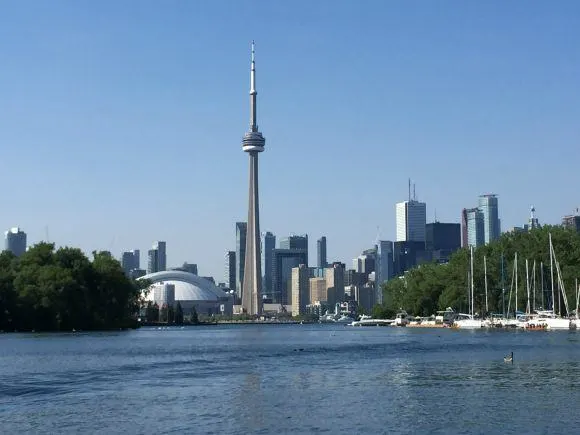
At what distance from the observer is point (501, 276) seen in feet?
495

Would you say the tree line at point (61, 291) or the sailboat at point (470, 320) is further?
the sailboat at point (470, 320)

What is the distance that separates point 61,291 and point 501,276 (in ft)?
216

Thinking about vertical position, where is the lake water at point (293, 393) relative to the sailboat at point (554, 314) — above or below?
below

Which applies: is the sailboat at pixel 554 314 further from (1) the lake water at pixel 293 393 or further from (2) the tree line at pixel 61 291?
(2) the tree line at pixel 61 291

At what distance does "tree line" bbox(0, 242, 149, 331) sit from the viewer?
408ft

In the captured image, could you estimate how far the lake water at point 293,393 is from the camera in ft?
114

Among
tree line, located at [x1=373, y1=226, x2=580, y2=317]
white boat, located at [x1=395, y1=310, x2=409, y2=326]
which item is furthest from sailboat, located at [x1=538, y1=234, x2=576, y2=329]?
white boat, located at [x1=395, y1=310, x2=409, y2=326]

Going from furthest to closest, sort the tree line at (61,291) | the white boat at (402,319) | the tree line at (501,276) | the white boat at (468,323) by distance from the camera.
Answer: the white boat at (402,319), the tree line at (501,276), the white boat at (468,323), the tree line at (61,291)

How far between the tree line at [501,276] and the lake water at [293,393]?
239 feet

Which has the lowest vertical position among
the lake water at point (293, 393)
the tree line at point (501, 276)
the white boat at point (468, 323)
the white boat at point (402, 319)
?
the lake water at point (293, 393)

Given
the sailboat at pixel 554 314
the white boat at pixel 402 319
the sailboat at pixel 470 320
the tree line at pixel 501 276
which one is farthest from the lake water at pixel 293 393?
the white boat at pixel 402 319

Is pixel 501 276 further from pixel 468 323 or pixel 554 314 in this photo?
pixel 554 314

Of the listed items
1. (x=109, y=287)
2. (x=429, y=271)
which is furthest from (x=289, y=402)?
(x=429, y=271)

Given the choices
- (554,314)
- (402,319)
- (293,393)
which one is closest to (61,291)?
(554,314)
